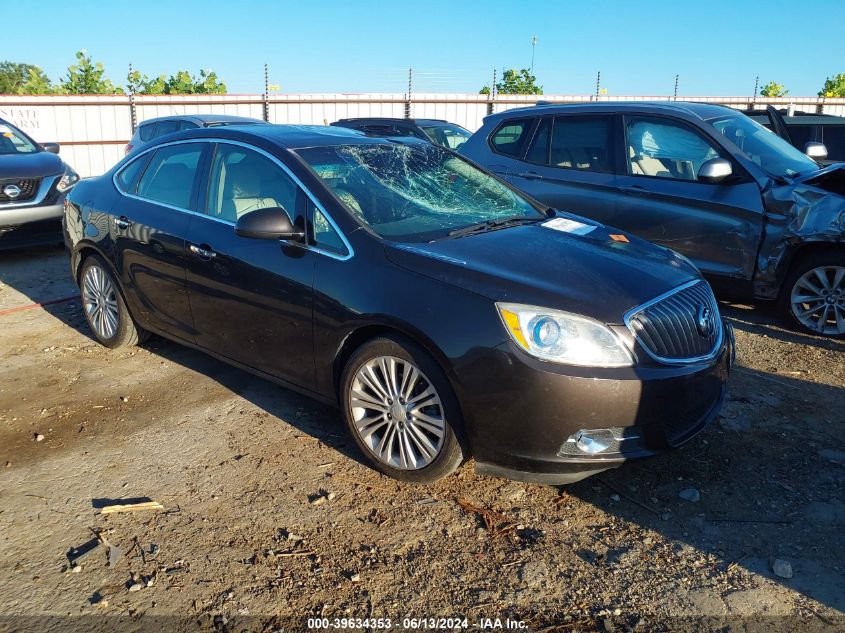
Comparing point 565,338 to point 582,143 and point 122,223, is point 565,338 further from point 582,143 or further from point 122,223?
point 582,143

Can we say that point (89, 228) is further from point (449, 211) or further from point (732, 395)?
point (732, 395)

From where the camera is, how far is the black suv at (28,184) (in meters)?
8.28

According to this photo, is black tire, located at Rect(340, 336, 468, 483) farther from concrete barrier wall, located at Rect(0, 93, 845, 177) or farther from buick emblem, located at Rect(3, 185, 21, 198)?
concrete barrier wall, located at Rect(0, 93, 845, 177)

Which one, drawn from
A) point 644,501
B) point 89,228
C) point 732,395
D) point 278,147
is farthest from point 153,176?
point 732,395

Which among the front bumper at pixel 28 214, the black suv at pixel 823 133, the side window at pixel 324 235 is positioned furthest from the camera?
the black suv at pixel 823 133

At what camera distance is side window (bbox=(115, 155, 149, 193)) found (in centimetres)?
517

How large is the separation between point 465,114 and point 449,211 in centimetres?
1701

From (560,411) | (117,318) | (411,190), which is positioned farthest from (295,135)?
(560,411)

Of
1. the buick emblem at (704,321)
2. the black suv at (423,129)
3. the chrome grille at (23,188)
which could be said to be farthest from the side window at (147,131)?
the buick emblem at (704,321)

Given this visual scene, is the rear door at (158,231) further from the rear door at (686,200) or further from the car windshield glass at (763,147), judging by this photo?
the car windshield glass at (763,147)

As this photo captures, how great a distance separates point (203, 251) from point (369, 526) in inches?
78.7

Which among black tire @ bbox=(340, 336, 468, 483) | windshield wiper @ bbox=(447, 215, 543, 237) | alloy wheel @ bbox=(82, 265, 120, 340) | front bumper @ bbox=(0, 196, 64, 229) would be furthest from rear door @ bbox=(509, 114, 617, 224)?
front bumper @ bbox=(0, 196, 64, 229)

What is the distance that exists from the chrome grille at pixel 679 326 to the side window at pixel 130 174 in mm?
3659

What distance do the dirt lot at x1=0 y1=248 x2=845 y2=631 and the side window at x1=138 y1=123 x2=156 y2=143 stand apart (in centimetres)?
979
